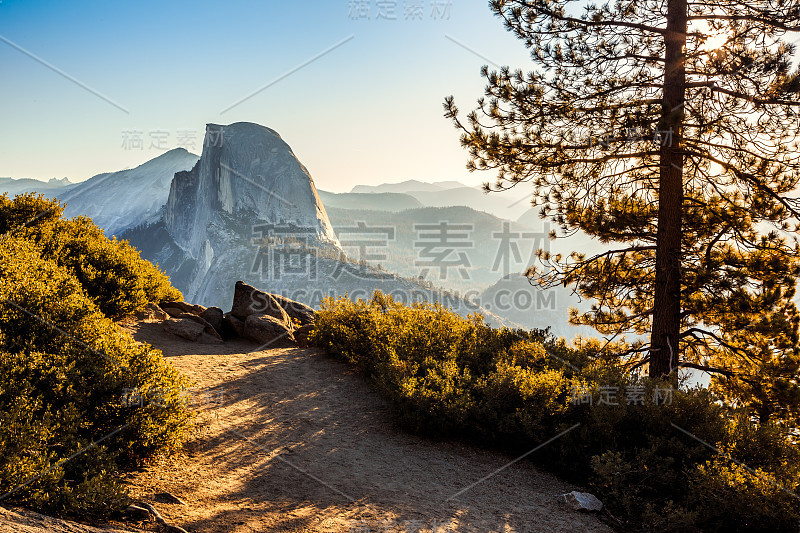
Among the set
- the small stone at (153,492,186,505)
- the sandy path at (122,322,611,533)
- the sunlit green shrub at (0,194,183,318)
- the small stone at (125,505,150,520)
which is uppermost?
A: the sunlit green shrub at (0,194,183,318)

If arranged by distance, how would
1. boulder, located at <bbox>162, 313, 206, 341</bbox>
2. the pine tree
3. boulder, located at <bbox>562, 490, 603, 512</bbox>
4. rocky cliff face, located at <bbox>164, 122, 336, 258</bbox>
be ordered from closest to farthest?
boulder, located at <bbox>562, 490, 603, 512</bbox>
the pine tree
boulder, located at <bbox>162, 313, 206, 341</bbox>
rocky cliff face, located at <bbox>164, 122, 336, 258</bbox>

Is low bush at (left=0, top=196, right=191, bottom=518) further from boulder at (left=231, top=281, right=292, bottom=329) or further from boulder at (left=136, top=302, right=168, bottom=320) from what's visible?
boulder at (left=231, top=281, right=292, bottom=329)

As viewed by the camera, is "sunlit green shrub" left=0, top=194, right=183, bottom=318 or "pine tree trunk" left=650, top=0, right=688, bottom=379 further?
"sunlit green shrub" left=0, top=194, right=183, bottom=318

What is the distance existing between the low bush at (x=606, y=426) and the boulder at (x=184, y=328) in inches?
156

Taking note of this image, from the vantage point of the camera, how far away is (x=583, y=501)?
4.93m

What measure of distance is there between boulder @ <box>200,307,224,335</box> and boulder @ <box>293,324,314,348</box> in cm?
186

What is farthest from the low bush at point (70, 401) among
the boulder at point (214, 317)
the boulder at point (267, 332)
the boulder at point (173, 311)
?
the boulder at point (214, 317)

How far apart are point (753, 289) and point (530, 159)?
424 centimetres

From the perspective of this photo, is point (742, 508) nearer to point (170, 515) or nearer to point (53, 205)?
point (170, 515)

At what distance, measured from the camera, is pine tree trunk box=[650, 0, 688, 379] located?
7855 millimetres

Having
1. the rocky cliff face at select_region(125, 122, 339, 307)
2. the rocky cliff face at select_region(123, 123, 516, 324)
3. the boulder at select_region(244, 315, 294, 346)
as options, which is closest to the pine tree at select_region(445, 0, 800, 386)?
the boulder at select_region(244, 315, 294, 346)

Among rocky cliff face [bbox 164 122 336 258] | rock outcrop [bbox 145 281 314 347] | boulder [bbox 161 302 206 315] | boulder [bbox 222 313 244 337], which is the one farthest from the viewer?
rocky cliff face [bbox 164 122 336 258]

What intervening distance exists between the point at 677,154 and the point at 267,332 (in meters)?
8.85

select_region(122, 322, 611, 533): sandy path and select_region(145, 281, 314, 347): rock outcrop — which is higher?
select_region(145, 281, 314, 347): rock outcrop
